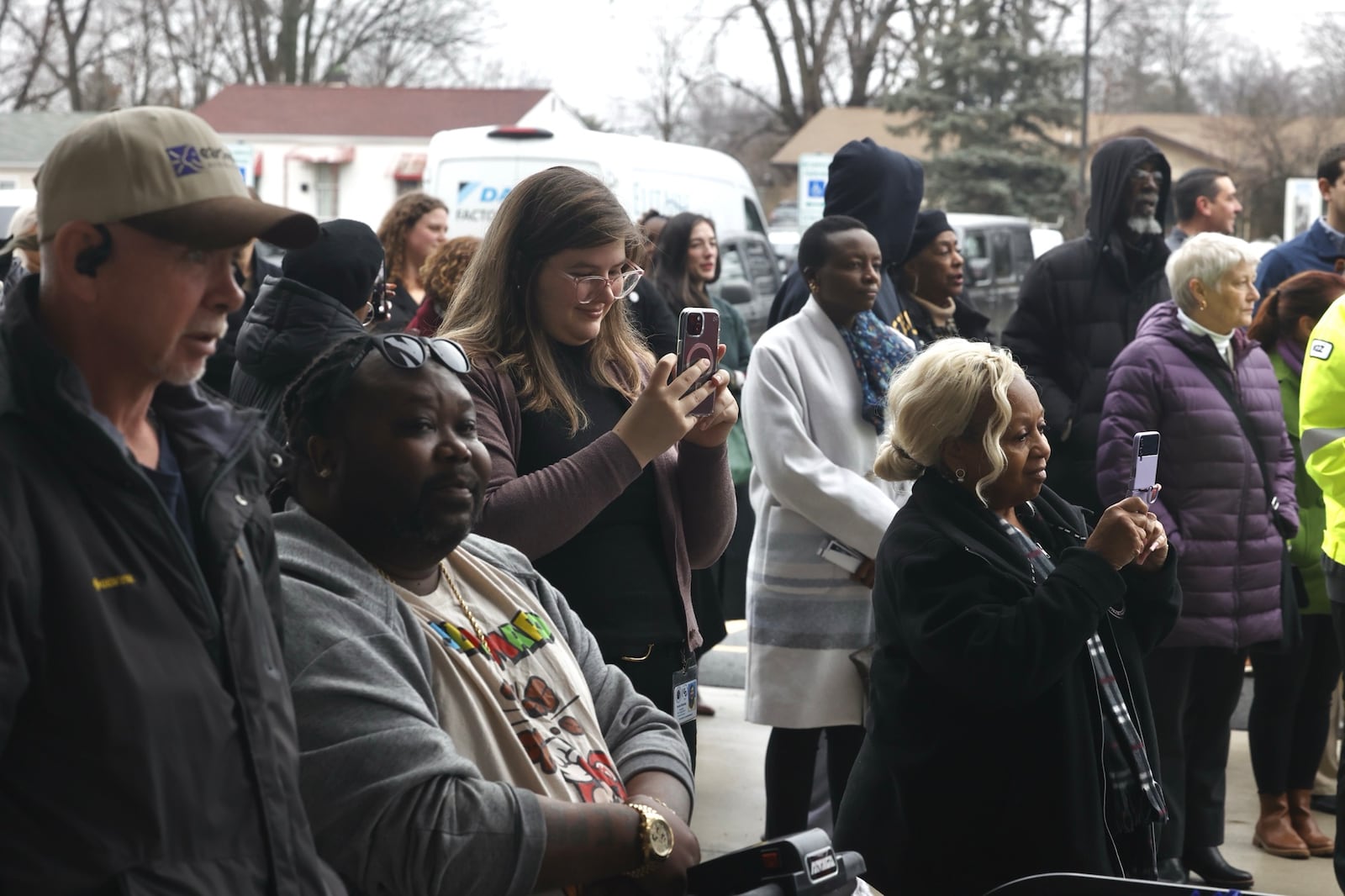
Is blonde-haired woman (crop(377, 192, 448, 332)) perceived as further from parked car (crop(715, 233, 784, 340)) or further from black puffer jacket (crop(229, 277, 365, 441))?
parked car (crop(715, 233, 784, 340))

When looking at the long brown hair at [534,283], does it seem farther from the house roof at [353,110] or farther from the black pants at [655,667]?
the house roof at [353,110]

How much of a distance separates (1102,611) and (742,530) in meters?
3.59

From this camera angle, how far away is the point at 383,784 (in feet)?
6.44

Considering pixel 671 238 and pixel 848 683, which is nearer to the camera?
pixel 848 683

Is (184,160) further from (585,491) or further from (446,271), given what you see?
(446,271)

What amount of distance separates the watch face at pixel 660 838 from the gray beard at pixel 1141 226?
411 centimetres

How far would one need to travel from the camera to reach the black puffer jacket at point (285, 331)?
3584 mm

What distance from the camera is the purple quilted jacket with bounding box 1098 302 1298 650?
15.1 ft

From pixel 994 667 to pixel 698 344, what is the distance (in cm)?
84

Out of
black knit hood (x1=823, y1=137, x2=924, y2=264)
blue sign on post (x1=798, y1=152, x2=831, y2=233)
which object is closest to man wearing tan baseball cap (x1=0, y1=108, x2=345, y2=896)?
black knit hood (x1=823, y1=137, x2=924, y2=264)

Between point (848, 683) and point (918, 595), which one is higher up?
point (918, 595)

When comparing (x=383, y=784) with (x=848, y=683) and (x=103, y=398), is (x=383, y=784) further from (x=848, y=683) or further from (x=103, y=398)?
(x=848, y=683)

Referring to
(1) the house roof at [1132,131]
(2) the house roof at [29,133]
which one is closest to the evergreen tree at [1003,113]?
(1) the house roof at [1132,131]

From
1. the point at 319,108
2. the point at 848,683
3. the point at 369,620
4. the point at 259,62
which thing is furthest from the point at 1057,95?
the point at 369,620
